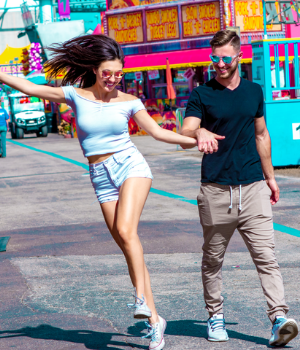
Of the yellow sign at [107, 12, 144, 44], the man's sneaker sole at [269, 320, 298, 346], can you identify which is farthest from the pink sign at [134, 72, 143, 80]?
the man's sneaker sole at [269, 320, 298, 346]

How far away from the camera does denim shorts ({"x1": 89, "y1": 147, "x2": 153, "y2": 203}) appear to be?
12.8ft

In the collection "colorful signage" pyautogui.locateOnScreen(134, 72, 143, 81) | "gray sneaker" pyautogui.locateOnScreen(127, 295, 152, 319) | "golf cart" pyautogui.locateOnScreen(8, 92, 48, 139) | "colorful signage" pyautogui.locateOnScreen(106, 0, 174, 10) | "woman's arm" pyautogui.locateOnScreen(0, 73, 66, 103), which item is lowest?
"golf cart" pyautogui.locateOnScreen(8, 92, 48, 139)

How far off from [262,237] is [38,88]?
1.76m

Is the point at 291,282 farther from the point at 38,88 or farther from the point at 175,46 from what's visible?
the point at 175,46

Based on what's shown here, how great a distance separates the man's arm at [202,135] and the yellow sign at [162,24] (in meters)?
23.5

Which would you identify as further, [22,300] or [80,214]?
[80,214]

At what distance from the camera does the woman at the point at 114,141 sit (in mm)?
3771

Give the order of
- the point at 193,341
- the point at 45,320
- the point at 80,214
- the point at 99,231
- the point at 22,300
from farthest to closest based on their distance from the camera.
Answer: the point at 80,214
the point at 99,231
the point at 22,300
the point at 45,320
the point at 193,341

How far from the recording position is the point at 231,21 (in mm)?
25500

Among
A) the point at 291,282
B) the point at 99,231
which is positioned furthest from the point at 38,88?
the point at 99,231

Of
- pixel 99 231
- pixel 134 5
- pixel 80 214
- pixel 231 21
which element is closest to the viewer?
pixel 99 231

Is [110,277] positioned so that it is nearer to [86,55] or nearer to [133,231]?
[133,231]

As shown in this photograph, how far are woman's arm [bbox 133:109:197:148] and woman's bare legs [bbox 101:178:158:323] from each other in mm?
302

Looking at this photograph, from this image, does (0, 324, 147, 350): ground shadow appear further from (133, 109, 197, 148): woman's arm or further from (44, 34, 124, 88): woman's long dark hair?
(44, 34, 124, 88): woman's long dark hair
